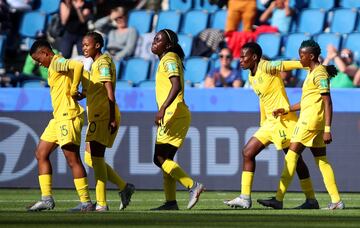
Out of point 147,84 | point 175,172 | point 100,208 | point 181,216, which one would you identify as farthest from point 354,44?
point 181,216

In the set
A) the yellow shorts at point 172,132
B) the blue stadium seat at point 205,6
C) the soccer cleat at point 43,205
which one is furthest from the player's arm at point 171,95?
the blue stadium seat at point 205,6

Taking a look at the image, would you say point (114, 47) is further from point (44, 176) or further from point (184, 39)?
point (44, 176)

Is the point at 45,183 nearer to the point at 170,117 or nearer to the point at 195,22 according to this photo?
the point at 170,117

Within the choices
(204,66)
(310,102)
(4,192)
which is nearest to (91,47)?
(310,102)

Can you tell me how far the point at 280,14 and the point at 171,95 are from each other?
8.46 metres

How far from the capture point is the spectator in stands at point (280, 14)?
19844 millimetres

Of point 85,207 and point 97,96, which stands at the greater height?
point 97,96

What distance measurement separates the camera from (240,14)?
19891 mm

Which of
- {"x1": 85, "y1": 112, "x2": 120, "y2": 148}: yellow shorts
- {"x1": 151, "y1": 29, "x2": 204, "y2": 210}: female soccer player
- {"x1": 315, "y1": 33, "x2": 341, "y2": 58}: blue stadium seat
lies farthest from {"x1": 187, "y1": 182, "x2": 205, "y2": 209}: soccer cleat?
{"x1": 315, "y1": 33, "x2": 341, "y2": 58}: blue stadium seat

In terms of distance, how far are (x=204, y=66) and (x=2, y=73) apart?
3380 millimetres

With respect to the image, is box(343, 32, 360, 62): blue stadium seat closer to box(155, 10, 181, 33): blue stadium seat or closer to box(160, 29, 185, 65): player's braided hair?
box(155, 10, 181, 33): blue stadium seat

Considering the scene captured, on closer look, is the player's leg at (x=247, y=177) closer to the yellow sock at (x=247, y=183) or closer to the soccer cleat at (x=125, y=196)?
the yellow sock at (x=247, y=183)

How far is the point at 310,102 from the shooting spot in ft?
40.4

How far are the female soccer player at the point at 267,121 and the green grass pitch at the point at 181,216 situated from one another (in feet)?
0.95
